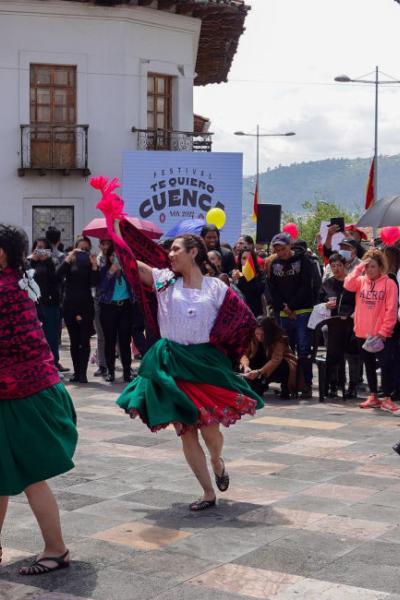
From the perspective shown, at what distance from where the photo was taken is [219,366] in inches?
268

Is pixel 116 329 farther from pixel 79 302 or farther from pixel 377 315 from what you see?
pixel 377 315

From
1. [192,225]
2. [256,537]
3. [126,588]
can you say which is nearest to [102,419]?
[192,225]

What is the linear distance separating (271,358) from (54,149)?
16776mm

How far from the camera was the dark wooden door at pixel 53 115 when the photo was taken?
27.4 meters

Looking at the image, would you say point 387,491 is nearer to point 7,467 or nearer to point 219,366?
point 219,366

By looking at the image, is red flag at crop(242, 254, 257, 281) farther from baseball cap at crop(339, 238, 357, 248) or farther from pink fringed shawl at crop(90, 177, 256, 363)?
pink fringed shawl at crop(90, 177, 256, 363)

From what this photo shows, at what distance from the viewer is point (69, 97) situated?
27703 millimetres

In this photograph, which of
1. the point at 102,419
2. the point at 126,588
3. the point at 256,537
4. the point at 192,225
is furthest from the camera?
the point at 102,419

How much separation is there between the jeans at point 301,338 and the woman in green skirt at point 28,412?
6766 millimetres

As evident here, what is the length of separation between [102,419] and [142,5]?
1911 cm

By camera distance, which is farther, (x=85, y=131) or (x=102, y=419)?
(x=85, y=131)

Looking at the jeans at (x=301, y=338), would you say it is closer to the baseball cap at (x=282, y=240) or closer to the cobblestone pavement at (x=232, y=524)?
the baseball cap at (x=282, y=240)

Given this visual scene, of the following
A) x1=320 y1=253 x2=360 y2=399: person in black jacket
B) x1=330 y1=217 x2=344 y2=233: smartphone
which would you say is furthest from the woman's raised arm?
x1=330 y1=217 x2=344 y2=233: smartphone

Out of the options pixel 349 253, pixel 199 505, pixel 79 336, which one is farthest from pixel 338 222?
pixel 199 505
